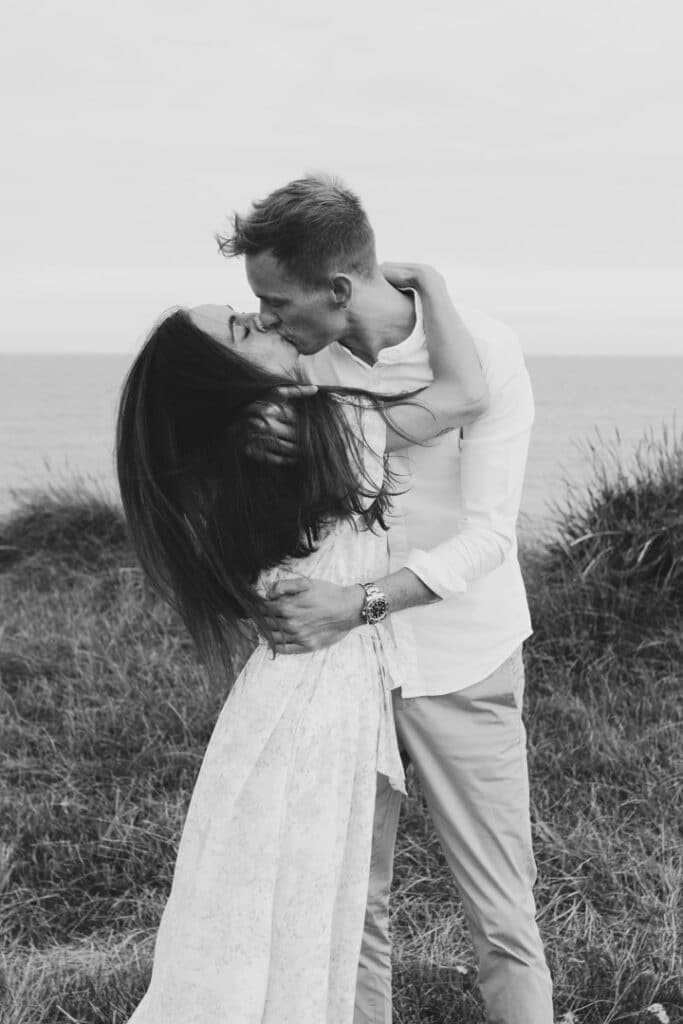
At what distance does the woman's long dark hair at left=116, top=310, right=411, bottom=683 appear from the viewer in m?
2.05

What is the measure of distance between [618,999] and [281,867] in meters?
1.19

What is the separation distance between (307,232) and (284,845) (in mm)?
1200

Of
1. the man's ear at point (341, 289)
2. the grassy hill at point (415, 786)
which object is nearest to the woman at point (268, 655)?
the man's ear at point (341, 289)

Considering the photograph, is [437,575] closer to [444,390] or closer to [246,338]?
[444,390]

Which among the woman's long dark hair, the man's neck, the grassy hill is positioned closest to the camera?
the woman's long dark hair

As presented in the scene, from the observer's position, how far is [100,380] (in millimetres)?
58156

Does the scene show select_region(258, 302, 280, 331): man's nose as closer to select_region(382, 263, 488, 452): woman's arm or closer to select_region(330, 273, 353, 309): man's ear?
select_region(330, 273, 353, 309): man's ear

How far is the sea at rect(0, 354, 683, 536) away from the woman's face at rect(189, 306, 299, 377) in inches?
10.4

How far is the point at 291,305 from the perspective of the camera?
7.45 feet

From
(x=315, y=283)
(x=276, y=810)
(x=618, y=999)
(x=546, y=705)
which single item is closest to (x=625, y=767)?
(x=546, y=705)

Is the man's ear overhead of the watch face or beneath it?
overhead

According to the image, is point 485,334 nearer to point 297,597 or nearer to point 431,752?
point 297,597

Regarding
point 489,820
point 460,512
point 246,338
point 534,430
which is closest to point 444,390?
point 460,512

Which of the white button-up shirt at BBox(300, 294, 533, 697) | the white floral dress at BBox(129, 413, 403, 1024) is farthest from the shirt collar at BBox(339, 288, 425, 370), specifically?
the white floral dress at BBox(129, 413, 403, 1024)
